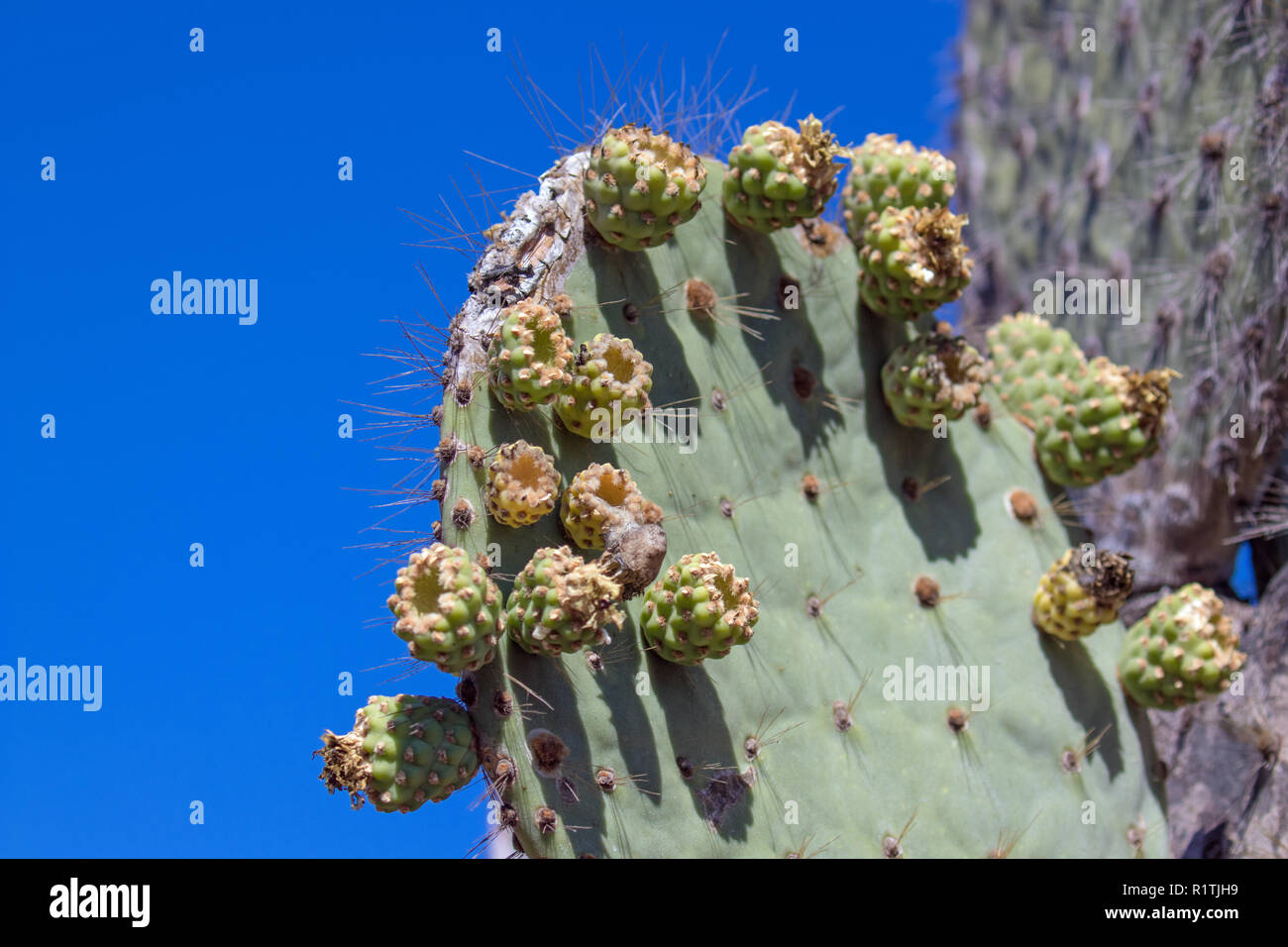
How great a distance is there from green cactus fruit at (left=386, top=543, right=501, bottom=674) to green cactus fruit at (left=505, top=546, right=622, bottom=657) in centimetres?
5

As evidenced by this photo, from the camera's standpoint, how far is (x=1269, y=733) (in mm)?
3229

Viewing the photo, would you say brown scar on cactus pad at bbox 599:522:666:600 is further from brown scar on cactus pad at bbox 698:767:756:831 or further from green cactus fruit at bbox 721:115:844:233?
green cactus fruit at bbox 721:115:844:233

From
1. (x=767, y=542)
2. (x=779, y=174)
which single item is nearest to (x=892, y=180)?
(x=779, y=174)

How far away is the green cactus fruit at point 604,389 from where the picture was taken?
2.21m

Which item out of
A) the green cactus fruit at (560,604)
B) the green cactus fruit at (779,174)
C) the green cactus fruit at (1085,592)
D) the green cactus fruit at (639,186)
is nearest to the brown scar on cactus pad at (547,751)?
the green cactus fruit at (560,604)

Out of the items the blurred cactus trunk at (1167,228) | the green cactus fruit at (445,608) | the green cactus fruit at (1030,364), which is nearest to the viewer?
the green cactus fruit at (445,608)

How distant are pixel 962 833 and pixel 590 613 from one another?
1.02m

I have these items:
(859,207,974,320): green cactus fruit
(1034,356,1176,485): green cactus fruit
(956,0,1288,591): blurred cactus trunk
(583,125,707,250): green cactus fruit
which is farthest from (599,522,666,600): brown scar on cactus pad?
(956,0,1288,591): blurred cactus trunk

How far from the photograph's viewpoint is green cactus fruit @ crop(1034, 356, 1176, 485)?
9.42 ft

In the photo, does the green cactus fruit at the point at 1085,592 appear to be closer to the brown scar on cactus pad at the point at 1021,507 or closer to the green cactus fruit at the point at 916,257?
the brown scar on cactus pad at the point at 1021,507

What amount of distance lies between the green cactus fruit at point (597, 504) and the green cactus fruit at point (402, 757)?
0.36 metres

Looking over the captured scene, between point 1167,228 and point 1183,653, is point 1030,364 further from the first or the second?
point 1167,228
